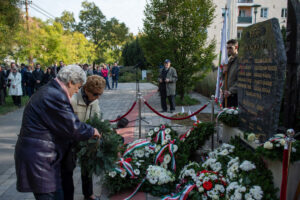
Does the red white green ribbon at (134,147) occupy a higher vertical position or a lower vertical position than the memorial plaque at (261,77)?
lower

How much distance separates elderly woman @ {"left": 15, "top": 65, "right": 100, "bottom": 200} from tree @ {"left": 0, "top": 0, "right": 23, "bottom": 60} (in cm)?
1165

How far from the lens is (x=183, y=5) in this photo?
11352 mm

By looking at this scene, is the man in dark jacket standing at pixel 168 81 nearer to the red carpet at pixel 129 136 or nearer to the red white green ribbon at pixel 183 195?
the red carpet at pixel 129 136

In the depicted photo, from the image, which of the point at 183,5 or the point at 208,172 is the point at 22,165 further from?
the point at 183,5

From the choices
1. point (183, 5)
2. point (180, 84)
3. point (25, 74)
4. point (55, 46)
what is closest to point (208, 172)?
point (180, 84)

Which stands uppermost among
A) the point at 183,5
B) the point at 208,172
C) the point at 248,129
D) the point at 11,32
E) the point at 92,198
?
the point at 183,5

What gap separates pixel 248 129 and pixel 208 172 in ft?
3.71

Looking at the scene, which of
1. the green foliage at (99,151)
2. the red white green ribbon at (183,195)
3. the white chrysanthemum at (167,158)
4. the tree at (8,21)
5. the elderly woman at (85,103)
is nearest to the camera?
the green foliage at (99,151)

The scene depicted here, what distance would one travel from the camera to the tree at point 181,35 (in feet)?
37.3

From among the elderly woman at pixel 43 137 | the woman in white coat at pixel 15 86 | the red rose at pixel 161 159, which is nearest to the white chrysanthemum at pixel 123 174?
the red rose at pixel 161 159

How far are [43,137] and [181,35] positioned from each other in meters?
10.4

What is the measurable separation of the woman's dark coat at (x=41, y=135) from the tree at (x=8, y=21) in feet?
38.2

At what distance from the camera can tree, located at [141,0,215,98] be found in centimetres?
1138

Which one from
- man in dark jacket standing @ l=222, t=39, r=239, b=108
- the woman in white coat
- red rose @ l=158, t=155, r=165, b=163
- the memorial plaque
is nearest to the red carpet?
red rose @ l=158, t=155, r=165, b=163
